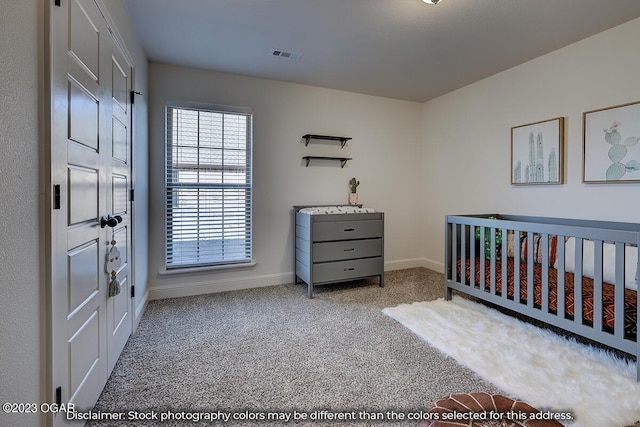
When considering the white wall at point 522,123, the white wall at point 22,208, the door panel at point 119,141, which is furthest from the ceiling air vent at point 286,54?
the white wall at point 522,123

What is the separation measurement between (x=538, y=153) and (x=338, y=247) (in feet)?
6.91

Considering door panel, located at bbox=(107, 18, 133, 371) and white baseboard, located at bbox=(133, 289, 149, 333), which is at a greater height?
door panel, located at bbox=(107, 18, 133, 371)

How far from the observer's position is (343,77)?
329 centimetres

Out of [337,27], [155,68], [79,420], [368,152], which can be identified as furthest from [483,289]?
[155,68]

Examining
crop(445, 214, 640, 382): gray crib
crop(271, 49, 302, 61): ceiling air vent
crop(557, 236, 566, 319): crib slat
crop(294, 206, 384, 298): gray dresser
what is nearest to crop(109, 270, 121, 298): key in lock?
crop(294, 206, 384, 298): gray dresser

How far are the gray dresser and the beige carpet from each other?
38 centimetres

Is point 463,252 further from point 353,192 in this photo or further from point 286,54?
point 286,54

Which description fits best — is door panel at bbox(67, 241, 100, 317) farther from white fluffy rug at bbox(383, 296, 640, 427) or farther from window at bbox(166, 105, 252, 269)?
white fluffy rug at bbox(383, 296, 640, 427)

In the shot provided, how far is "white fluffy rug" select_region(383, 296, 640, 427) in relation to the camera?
1.42 m

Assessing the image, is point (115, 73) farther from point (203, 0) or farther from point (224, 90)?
point (224, 90)

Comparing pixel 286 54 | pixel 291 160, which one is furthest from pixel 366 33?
pixel 291 160

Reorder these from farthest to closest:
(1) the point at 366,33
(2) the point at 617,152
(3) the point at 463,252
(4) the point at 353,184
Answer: (4) the point at 353,184 < (3) the point at 463,252 < (1) the point at 366,33 < (2) the point at 617,152

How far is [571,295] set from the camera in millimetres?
1993

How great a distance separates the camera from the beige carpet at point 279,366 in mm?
1467
